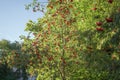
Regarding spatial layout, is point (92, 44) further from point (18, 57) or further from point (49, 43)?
point (18, 57)

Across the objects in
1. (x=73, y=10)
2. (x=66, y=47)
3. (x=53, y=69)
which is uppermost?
(x=73, y=10)

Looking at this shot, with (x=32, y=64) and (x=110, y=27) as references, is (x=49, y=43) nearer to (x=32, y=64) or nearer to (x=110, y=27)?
(x=32, y=64)

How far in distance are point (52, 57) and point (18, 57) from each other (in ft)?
6.72

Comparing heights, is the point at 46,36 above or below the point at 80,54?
above

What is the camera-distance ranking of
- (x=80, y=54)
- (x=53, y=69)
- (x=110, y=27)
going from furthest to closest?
(x=53, y=69) → (x=80, y=54) → (x=110, y=27)

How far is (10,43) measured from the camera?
102m

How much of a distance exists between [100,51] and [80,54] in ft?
3.72

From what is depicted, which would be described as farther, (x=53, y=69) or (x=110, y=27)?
(x=53, y=69)

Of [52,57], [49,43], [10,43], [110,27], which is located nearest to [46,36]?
[49,43]

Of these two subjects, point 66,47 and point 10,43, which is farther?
Answer: point 10,43

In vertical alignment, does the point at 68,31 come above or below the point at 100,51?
above

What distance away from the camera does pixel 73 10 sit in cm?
1870

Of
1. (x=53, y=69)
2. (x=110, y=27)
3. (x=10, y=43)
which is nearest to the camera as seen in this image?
(x=110, y=27)

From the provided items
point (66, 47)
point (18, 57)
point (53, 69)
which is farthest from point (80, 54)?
point (18, 57)
